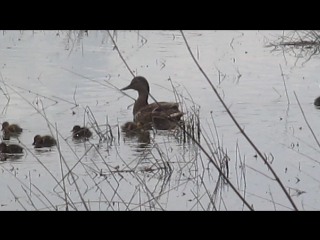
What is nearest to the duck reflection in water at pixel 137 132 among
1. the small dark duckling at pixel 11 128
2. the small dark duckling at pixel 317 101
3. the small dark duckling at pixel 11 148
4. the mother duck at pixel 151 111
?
the mother duck at pixel 151 111

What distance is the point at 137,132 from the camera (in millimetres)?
7000

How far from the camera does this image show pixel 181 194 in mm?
4980

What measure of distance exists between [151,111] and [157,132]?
0.71m

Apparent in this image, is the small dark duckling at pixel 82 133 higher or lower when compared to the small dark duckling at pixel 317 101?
lower

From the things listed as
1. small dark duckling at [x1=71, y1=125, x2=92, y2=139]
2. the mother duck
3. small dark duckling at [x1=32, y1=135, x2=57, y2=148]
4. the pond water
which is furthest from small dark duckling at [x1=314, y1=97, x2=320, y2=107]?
small dark duckling at [x1=32, y1=135, x2=57, y2=148]

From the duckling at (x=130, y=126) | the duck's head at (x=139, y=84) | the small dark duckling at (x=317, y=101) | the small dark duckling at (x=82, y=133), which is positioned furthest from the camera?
the duck's head at (x=139, y=84)

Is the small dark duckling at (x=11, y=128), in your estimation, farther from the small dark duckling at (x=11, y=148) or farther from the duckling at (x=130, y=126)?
the duckling at (x=130, y=126)

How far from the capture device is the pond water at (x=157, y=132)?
4.92 m

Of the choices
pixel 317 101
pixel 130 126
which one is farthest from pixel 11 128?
pixel 317 101

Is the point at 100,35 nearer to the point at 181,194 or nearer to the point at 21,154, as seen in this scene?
the point at 21,154

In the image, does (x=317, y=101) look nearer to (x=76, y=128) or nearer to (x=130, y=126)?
(x=130, y=126)

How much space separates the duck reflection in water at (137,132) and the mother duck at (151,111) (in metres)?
0.20
